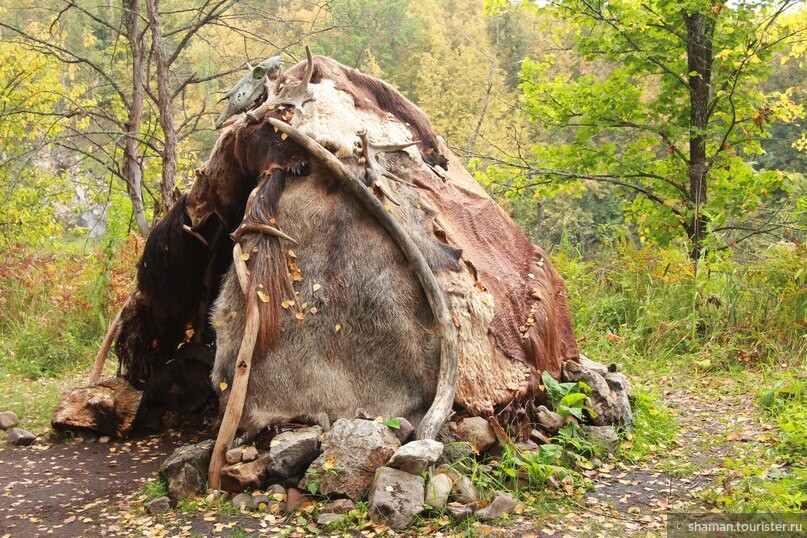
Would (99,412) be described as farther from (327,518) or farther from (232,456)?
(327,518)

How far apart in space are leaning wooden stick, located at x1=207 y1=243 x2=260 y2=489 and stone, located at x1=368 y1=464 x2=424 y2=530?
0.93 metres

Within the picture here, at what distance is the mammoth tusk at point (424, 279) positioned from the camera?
4.17 metres

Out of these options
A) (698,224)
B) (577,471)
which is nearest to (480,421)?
(577,471)

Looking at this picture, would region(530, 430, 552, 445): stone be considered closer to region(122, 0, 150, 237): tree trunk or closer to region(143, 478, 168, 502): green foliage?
region(143, 478, 168, 502): green foliage

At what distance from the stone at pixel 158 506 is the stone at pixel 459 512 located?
1.51m

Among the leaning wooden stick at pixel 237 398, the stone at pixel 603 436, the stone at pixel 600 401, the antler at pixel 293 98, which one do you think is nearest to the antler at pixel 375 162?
the antler at pixel 293 98

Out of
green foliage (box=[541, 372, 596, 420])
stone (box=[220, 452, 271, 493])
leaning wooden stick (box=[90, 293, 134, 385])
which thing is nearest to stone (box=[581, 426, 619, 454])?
green foliage (box=[541, 372, 596, 420])

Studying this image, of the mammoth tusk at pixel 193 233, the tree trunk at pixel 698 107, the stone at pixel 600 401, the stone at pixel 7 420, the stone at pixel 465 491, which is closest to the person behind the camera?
the stone at pixel 465 491

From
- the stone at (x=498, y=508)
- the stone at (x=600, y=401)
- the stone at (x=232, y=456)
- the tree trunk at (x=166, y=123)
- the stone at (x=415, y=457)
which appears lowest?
the stone at (x=498, y=508)

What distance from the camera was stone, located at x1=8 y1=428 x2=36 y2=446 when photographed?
534 centimetres

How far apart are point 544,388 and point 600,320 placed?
11.0 feet

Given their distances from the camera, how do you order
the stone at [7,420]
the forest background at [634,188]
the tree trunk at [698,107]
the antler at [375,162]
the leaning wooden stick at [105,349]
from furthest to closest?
1. the tree trunk at [698,107]
2. the forest background at [634,188]
3. the leaning wooden stick at [105,349]
4. the stone at [7,420]
5. the antler at [375,162]

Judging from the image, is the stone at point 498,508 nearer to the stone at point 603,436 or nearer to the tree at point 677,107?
the stone at point 603,436

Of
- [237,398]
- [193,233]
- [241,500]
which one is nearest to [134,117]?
[193,233]
